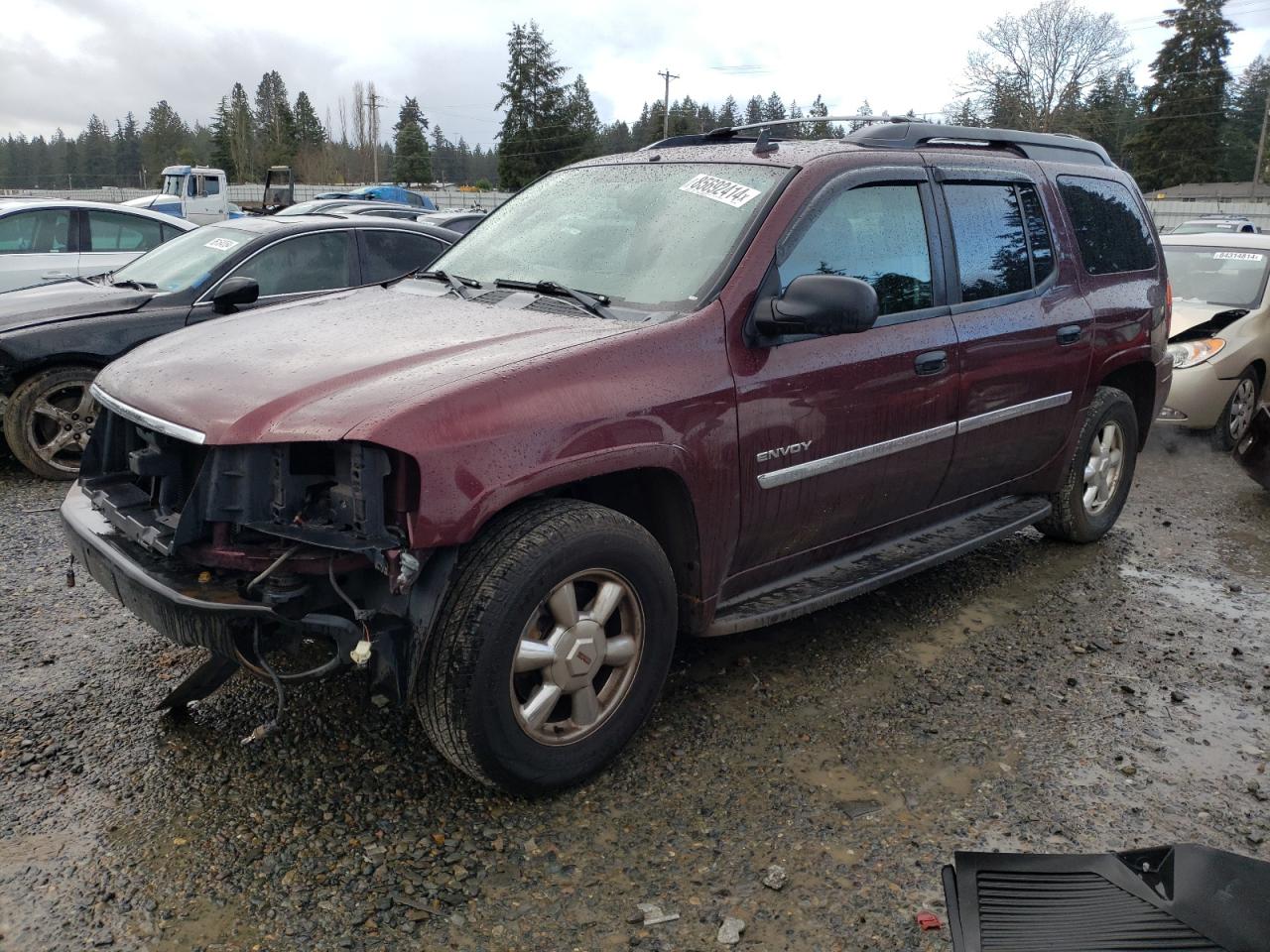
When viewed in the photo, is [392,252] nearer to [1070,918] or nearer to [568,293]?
[568,293]

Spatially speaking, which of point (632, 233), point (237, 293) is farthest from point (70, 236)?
point (632, 233)

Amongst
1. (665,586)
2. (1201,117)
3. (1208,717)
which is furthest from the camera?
(1201,117)

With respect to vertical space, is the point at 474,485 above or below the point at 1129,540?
above

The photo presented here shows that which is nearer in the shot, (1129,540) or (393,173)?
(1129,540)

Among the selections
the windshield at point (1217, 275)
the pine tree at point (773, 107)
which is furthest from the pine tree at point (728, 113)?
the windshield at point (1217, 275)

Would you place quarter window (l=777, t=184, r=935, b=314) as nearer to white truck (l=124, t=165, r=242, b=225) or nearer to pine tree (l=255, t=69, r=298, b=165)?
white truck (l=124, t=165, r=242, b=225)

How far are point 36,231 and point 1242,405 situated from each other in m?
10.8

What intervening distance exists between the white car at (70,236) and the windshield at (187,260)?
2.56 meters

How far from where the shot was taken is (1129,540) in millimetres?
5688

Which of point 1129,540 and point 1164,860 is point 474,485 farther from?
point 1129,540

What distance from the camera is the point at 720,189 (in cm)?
360

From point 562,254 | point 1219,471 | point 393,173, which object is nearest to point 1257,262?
point 1219,471

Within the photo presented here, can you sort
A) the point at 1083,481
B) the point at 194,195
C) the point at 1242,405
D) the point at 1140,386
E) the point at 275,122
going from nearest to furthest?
the point at 1083,481 → the point at 1140,386 → the point at 1242,405 → the point at 194,195 → the point at 275,122

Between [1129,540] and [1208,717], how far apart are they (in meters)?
2.21
